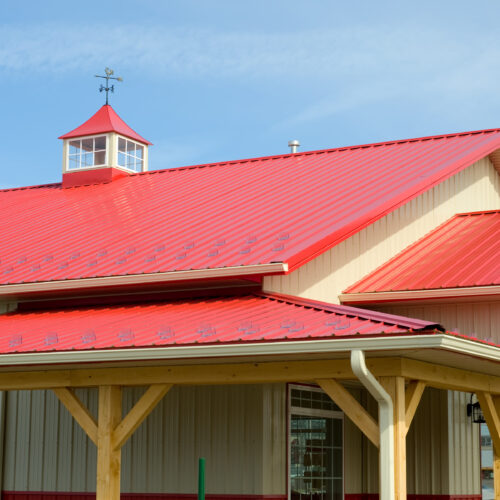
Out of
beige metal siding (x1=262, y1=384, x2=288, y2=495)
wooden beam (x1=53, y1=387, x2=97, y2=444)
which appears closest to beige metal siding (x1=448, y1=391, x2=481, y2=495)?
beige metal siding (x1=262, y1=384, x2=288, y2=495)

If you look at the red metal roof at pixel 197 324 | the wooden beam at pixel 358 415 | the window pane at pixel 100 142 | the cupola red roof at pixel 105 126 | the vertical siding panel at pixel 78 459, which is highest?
the cupola red roof at pixel 105 126

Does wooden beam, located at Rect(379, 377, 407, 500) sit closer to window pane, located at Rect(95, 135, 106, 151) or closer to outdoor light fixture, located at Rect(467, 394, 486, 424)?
outdoor light fixture, located at Rect(467, 394, 486, 424)

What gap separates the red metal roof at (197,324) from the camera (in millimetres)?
11930

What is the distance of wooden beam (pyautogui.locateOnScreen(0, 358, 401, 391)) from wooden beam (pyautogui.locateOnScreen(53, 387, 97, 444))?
12 centimetres

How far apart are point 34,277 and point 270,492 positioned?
5.17 meters

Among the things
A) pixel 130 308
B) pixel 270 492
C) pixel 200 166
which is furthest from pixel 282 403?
pixel 200 166

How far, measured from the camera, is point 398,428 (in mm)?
11898

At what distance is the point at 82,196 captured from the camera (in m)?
22.8

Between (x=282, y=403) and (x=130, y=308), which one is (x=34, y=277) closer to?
(x=130, y=308)

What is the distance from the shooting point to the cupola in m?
24.2

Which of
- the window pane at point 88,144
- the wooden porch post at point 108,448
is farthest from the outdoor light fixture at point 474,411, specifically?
the window pane at point 88,144

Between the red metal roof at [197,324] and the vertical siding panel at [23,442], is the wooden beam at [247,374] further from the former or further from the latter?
the vertical siding panel at [23,442]

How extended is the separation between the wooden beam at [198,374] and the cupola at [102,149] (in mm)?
10679

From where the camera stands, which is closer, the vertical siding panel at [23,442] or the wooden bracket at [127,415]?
the wooden bracket at [127,415]
